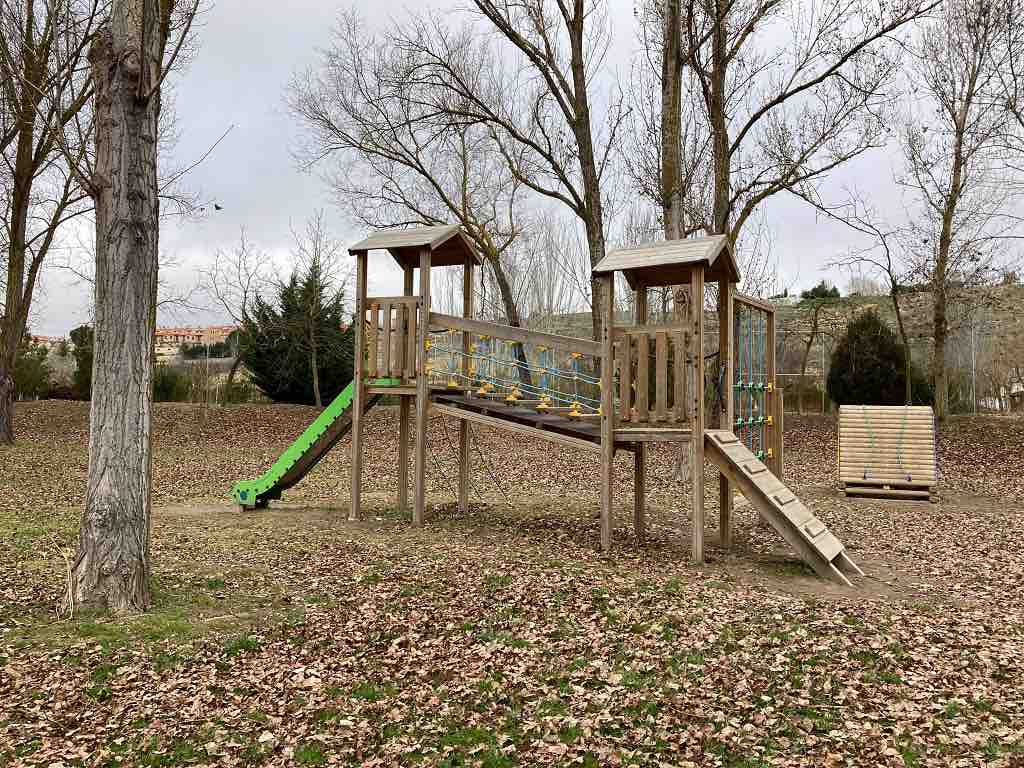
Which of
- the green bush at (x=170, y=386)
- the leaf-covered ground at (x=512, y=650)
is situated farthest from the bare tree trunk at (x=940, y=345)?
the green bush at (x=170, y=386)

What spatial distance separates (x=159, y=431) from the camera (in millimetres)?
20922

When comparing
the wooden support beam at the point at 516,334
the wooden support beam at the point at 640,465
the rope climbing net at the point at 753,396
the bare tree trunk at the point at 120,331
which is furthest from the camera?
the wooden support beam at the point at 640,465

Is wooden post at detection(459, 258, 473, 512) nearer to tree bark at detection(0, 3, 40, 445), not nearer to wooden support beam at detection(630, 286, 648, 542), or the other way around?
wooden support beam at detection(630, 286, 648, 542)

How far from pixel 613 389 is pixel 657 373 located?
0.51 m

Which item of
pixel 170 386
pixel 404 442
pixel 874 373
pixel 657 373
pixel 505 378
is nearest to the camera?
pixel 657 373

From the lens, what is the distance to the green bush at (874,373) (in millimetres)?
24391

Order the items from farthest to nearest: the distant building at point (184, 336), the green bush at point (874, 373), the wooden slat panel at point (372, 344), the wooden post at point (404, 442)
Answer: the distant building at point (184, 336) → the green bush at point (874, 373) → the wooden post at point (404, 442) → the wooden slat panel at point (372, 344)

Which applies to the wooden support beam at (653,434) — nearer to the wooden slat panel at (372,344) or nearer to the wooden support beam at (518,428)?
the wooden support beam at (518,428)

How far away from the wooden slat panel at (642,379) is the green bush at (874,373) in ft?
59.0

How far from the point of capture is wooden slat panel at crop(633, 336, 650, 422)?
28.4ft

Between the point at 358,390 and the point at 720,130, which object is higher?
the point at 720,130

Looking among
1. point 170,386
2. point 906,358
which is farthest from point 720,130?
point 170,386

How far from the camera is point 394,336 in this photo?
1081 centimetres

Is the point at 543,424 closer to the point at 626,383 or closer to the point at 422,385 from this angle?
the point at 626,383
